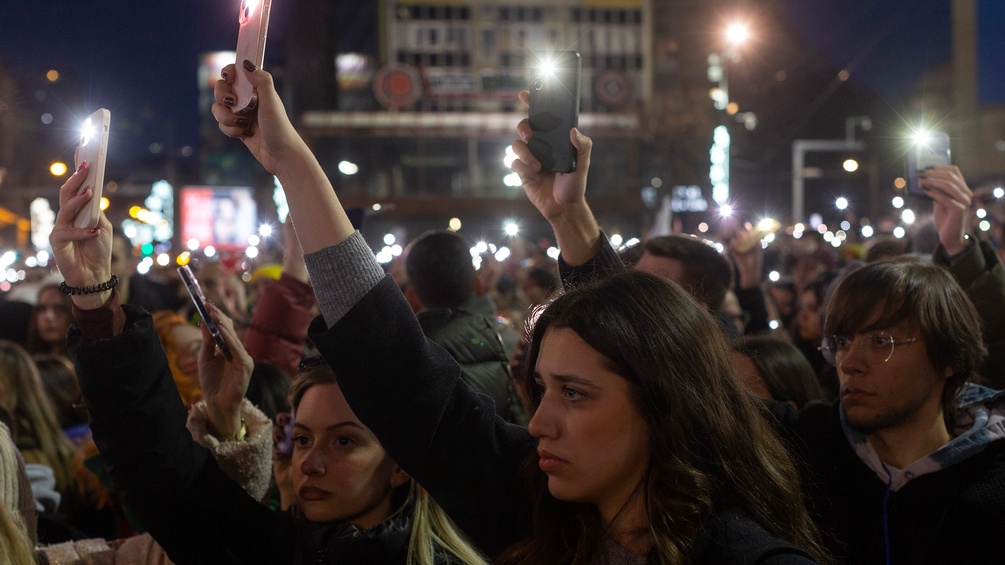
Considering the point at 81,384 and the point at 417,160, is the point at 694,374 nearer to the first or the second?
the point at 81,384

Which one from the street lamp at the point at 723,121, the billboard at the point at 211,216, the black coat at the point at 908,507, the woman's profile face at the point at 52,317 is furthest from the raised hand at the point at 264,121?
the billboard at the point at 211,216

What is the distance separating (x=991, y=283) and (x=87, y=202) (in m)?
3.18

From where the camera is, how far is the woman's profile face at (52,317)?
6.64 meters

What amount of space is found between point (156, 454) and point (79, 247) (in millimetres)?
596

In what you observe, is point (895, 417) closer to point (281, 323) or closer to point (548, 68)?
point (548, 68)

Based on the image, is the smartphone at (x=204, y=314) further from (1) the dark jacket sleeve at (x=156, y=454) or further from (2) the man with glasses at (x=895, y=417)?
(2) the man with glasses at (x=895, y=417)

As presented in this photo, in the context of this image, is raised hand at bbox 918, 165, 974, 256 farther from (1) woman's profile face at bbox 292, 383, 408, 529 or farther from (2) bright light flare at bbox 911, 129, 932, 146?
(1) woman's profile face at bbox 292, 383, 408, 529

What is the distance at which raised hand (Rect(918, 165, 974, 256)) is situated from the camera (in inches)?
147

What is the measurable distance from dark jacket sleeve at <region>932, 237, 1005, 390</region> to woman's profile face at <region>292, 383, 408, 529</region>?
233 cm

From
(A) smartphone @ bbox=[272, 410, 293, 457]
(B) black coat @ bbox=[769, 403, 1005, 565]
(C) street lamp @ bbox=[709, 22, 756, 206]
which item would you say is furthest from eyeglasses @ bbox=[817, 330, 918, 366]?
(C) street lamp @ bbox=[709, 22, 756, 206]

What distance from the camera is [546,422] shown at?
1.97 meters

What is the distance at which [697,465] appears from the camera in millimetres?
1967

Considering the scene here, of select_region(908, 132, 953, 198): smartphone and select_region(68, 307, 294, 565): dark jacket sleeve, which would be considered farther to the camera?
select_region(908, 132, 953, 198): smartphone

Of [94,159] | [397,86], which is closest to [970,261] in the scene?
[94,159]
